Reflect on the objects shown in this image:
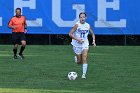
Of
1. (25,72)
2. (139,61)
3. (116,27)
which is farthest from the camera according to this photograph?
(116,27)

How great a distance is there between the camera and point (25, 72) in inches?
666

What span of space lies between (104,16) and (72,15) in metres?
1.85

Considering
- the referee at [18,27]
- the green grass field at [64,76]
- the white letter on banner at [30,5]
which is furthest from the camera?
the white letter on banner at [30,5]

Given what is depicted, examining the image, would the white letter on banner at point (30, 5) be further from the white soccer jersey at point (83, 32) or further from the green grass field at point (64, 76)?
the white soccer jersey at point (83, 32)

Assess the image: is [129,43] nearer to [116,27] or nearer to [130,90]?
[116,27]

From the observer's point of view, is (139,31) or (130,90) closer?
(130,90)

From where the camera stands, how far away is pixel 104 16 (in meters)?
32.4

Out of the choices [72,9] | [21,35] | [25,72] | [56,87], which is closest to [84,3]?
[72,9]

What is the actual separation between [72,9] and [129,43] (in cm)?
396

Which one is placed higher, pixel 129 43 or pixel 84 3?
pixel 84 3

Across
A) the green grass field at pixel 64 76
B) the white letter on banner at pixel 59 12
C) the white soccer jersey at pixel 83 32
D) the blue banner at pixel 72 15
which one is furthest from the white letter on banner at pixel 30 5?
the white soccer jersey at pixel 83 32

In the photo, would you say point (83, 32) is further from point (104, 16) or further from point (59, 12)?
point (59, 12)

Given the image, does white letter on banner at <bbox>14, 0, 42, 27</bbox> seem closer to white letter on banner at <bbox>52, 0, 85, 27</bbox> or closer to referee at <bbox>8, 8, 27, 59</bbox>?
white letter on banner at <bbox>52, 0, 85, 27</bbox>

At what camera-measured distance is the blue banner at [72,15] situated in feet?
106
